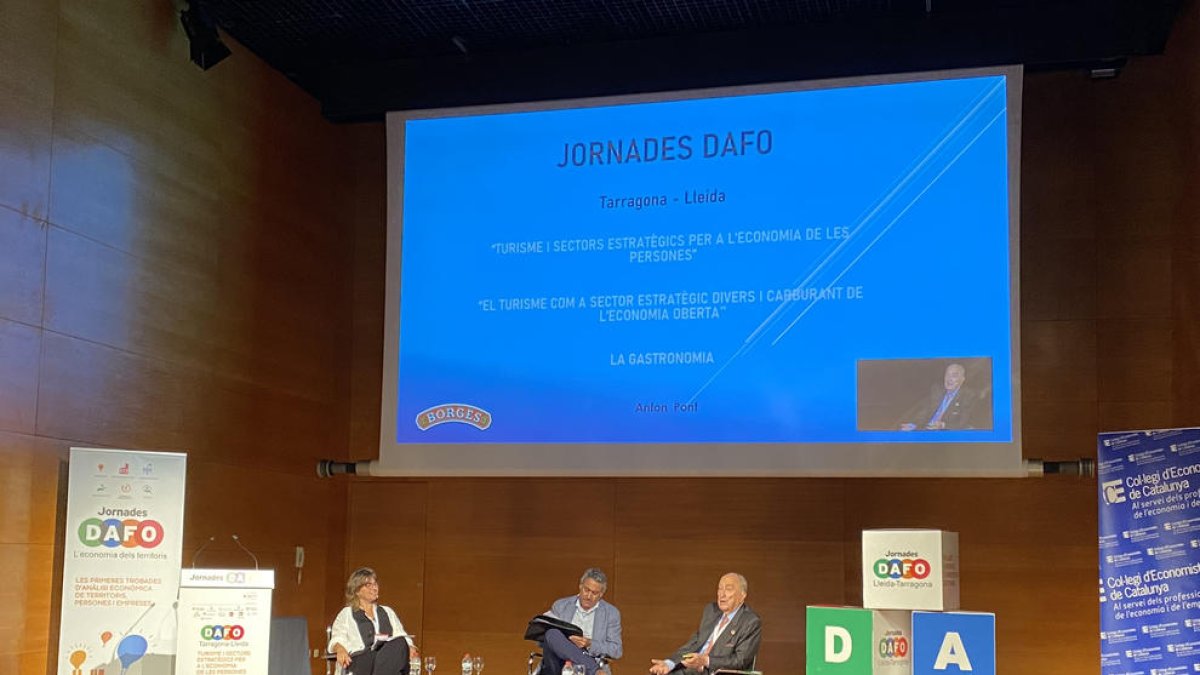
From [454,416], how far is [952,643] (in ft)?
10.9

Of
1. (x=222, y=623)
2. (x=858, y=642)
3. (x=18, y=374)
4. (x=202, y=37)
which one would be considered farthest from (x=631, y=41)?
(x=222, y=623)

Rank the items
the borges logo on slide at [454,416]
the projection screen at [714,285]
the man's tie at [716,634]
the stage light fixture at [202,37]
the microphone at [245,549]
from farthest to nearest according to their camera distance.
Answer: the borges logo on slide at [454,416] → the microphone at [245,549] → the stage light fixture at [202,37] → the projection screen at [714,285] → the man's tie at [716,634]

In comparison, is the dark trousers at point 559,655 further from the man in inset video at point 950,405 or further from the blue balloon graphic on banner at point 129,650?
the man in inset video at point 950,405

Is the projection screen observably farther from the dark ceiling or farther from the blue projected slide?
the dark ceiling

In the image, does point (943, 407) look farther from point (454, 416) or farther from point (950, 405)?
point (454, 416)

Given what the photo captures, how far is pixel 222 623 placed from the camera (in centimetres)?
642

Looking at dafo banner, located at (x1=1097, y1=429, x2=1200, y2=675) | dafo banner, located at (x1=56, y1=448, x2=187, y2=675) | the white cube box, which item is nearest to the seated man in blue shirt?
the white cube box

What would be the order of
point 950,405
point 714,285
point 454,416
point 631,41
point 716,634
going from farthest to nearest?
point 631,41 < point 454,416 < point 714,285 < point 950,405 < point 716,634

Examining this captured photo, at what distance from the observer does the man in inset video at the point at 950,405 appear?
24.0 ft

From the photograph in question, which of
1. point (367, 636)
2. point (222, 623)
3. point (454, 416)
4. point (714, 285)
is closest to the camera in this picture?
point (222, 623)

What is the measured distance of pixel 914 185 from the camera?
7.57m

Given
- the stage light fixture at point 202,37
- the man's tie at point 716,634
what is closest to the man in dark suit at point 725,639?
the man's tie at point 716,634

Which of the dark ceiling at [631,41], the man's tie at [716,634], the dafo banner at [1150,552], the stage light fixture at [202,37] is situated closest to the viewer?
the dafo banner at [1150,552]

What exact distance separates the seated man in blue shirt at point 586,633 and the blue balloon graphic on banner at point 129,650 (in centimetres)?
211
